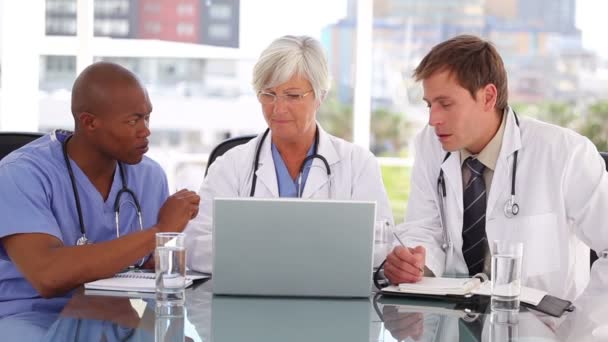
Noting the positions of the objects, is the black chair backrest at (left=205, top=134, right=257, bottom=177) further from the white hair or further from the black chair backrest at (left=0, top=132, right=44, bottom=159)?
the black chair backrest at (left=0, top=132, right=44, bottom=159)

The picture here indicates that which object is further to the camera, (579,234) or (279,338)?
(579,234)

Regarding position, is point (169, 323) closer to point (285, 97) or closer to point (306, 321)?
point (306, 321)

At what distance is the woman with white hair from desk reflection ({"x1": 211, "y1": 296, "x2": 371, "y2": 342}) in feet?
2.08

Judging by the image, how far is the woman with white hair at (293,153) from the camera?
8.75 feet

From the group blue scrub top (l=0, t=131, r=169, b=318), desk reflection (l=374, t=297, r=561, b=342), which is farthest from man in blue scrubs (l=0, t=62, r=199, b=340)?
desk reflection (l=374, t=297, r=561, b=342)

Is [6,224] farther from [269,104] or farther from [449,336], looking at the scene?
[449,336]

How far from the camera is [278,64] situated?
8.68ft

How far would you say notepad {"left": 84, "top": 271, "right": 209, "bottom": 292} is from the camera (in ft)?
6.81

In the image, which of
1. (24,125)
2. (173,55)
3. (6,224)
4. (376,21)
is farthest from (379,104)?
(6,224)

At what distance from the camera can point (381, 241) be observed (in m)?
2.34

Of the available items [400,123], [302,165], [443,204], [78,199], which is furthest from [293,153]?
[400,123]

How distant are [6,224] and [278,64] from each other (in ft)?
2.99

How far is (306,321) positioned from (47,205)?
0.81 meters

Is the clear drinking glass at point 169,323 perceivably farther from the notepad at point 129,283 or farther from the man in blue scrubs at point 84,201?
the man in blue scrubs at point 84,201
